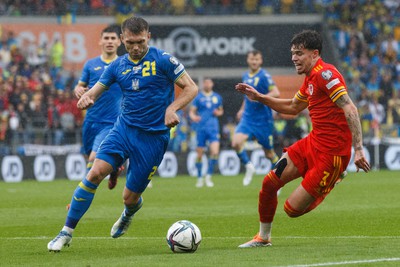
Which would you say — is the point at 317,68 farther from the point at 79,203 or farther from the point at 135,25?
the point at 79,203

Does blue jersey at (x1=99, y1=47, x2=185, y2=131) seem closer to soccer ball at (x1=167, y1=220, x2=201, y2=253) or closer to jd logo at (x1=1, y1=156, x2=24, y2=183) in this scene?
soccer ball at (x1=167, y1=220, x2=201, y2=253)

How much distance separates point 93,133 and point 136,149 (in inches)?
187

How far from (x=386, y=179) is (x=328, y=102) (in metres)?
14.7

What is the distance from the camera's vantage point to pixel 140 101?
991 centimetres

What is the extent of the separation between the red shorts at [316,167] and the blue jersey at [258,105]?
922 cm

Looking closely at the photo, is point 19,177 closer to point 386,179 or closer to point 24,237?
point 386,179

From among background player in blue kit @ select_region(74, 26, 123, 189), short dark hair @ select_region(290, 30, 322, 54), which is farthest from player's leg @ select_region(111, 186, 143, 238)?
background player in blue kit @ select_region(74, 26, 123, 189)

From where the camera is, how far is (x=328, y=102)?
9484 mm

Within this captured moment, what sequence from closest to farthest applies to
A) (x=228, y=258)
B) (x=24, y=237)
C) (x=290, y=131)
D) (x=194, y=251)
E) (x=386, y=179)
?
1. (x=228, y=258)
2. (x=194, y=251)
3. (x=24, y=237)
4. (x=386, y=179)
5. (x=290, y=131)

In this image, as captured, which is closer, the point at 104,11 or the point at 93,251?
the point at 93,251

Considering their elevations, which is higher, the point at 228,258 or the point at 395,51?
the point at 228,258

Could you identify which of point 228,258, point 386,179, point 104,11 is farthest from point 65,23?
point 228,258

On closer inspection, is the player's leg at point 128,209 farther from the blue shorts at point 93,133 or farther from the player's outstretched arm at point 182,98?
the blue shorts at point 93,133

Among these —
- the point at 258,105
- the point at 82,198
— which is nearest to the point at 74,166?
the point at 258,105
